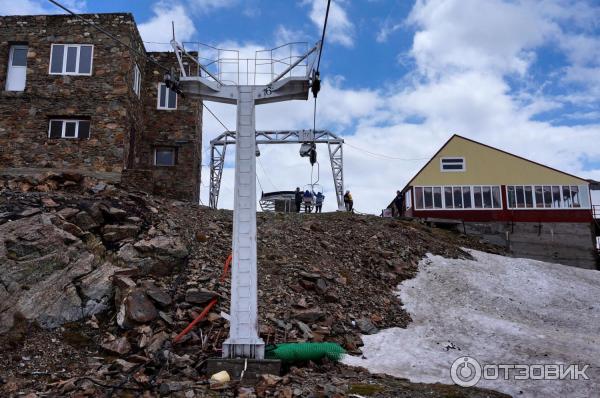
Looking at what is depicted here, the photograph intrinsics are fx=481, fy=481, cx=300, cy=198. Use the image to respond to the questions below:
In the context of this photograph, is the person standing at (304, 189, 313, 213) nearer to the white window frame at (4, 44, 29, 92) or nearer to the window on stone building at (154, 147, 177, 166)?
the window on stone building at (154, 147, 177, 166)

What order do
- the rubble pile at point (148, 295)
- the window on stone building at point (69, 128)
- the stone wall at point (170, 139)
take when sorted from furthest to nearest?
the stone wall at point (170, 139) → the window on stone building at point (69, 128) → the rubble pile at point (148, 295)

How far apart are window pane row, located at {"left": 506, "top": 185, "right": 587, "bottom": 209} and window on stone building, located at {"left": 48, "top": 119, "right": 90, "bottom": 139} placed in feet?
92.5

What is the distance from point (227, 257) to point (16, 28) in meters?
15.0

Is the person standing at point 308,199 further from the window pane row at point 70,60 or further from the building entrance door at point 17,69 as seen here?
the building entrance door at point 17,69

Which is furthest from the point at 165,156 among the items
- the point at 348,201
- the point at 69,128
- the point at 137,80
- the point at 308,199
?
the point at 348,201

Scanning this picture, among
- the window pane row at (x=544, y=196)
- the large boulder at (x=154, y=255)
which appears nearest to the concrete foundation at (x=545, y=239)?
the window pane row at (x=544, y=196)

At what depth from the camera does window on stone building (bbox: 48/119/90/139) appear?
832 inches

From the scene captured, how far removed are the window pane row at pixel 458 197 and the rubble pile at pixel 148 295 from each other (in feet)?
50.2

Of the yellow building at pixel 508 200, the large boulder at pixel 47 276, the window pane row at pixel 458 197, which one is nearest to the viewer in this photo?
the large boulder at pixel 47 276

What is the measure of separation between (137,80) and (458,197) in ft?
77.1

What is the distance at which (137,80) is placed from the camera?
23688 millimetres

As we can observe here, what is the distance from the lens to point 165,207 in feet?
63.4

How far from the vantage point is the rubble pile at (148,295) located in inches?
393

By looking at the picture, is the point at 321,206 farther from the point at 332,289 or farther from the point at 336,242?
the point at 332,289
